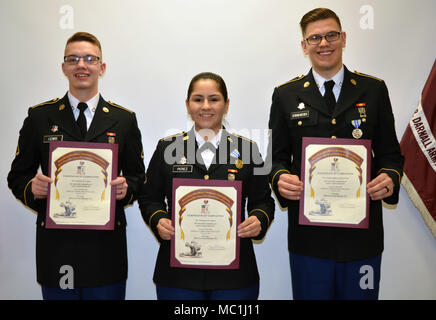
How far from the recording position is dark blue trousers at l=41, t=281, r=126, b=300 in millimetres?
2496

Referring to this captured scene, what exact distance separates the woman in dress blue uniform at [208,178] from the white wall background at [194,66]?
0.96 m

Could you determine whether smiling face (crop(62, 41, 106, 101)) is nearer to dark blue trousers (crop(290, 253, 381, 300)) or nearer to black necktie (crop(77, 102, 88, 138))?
black necktie (crop(77, 102, 88, 138))

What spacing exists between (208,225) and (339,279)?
87 centimetres

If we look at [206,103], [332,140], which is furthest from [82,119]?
[332,140]

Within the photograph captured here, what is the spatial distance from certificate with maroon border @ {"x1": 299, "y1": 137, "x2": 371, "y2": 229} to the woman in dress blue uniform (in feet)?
0.92

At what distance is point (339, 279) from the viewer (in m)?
2.42

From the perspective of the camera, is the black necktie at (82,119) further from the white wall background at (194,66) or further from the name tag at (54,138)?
the white wall background at (194,66)

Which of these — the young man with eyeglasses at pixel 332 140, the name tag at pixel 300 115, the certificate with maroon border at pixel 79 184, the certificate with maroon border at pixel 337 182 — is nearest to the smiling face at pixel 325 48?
the young man with eyeglasses at pixel 332 140

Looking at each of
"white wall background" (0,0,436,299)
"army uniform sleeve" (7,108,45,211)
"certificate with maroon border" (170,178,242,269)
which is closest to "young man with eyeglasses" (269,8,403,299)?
"certificate with maroon border" (170,178,242,269)

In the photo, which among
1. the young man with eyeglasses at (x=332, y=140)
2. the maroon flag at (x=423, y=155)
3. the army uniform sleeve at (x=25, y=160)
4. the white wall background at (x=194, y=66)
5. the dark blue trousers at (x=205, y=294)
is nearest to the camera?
the dark blue trousers at (x=205, y=294)

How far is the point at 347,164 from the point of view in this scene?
7.77 ft

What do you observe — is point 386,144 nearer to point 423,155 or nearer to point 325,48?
point 325,48

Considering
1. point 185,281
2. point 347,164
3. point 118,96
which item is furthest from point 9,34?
point 347,164

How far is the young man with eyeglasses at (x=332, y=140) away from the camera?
240 centimetres
